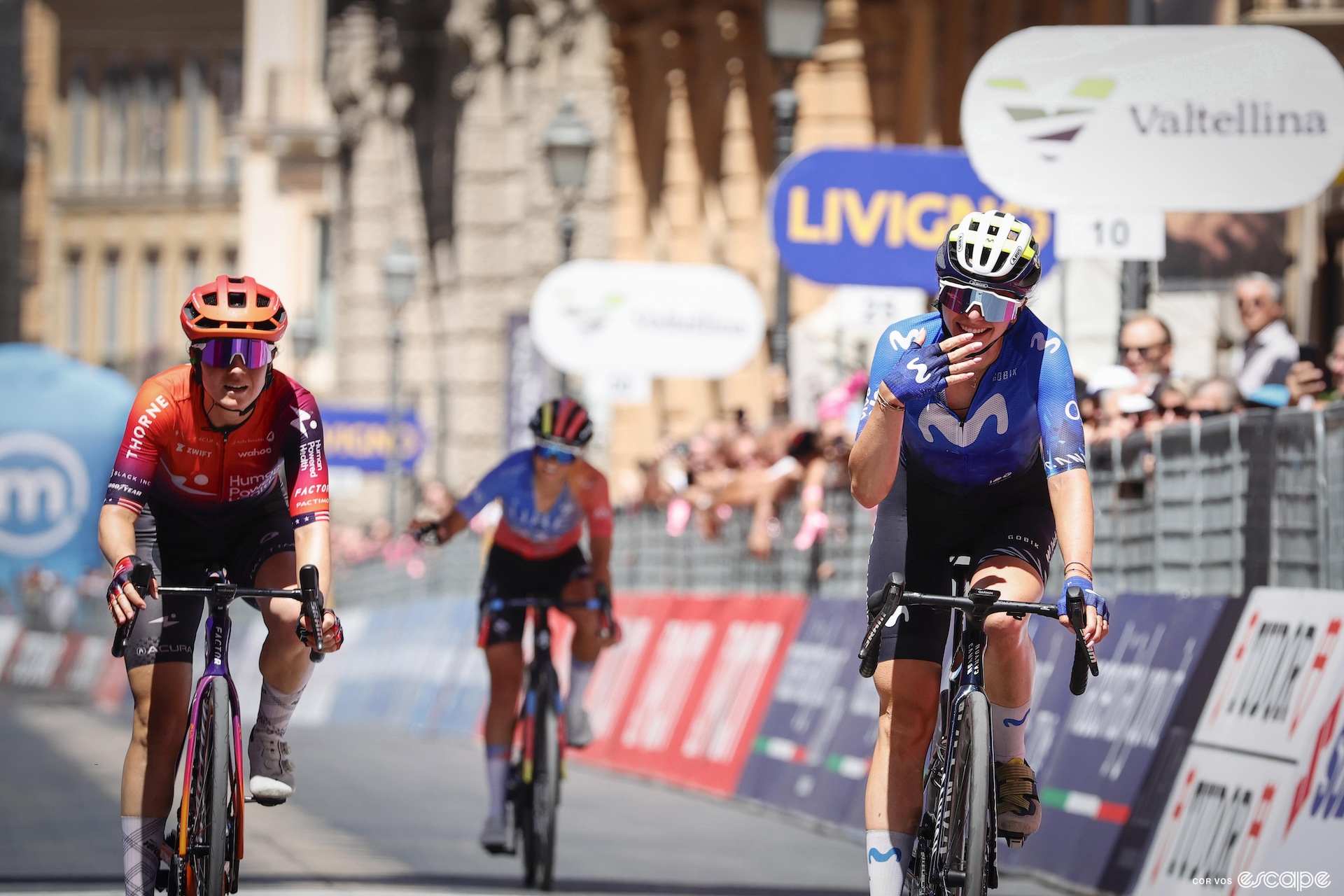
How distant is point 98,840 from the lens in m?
13.1

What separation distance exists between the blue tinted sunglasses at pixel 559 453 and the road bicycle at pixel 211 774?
4056 mm

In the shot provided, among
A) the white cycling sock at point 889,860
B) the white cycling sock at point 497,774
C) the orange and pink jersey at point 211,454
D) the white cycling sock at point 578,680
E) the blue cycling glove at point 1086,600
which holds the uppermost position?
the orange and pink jersey at point 211,454

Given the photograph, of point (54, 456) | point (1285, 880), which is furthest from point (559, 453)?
point (54, 456)

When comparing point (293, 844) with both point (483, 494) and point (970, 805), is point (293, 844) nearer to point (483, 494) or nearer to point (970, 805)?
point (483, 494)

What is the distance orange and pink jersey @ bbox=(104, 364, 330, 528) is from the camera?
8320 mm

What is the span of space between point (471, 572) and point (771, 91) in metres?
6.63

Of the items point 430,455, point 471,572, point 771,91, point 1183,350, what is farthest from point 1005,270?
point 430,455

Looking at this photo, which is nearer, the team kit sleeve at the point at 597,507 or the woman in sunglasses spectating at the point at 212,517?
the woman in sunglasses spectating at the point at 212,517

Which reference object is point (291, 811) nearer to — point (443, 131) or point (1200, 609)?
point (1200, 609)

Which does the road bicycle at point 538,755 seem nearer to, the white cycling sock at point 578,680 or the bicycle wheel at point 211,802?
the white cycling sock at point 578,680

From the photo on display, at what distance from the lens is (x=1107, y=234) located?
470 inches

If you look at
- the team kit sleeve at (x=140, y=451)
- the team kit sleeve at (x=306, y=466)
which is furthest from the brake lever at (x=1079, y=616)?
the team kit sleeve at (x=140, y=451)

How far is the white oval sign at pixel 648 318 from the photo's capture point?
1941 centimetres

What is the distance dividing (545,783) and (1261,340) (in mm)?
4069
